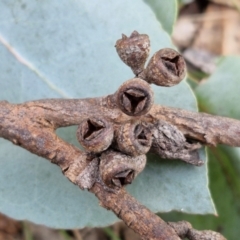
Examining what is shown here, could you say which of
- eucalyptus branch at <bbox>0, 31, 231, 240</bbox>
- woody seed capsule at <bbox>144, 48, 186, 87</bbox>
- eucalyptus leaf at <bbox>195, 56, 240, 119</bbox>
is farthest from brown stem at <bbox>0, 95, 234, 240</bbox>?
eucalyptus leaf at <bbox>195, 56, 240, 119</bbox>

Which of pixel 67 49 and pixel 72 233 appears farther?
pixel 72 233

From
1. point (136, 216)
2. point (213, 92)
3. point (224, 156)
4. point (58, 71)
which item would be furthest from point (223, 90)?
point (136, 216)

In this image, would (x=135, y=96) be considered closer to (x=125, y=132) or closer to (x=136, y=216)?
(x=125, y=132)

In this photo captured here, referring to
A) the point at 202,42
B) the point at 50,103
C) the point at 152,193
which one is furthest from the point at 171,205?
the point at 202,42

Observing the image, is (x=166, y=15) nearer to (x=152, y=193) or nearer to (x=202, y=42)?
(x=152, y=193)

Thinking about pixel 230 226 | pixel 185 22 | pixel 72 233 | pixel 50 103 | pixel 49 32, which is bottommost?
pixel 72 233

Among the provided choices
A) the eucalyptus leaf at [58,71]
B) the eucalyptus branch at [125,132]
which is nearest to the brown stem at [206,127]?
the eucalyptus branch at [125,132]

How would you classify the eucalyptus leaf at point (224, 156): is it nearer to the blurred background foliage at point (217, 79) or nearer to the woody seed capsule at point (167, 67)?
the blurred background foliage at point (217, 79)
